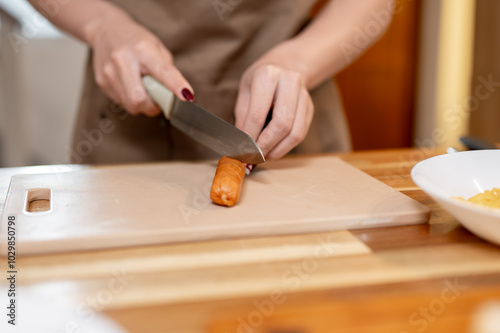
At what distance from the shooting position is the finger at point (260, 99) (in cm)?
94

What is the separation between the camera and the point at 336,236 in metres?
0.68

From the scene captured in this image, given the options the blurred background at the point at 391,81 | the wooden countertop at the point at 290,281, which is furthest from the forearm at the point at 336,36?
the blurred background at the point at 391,81

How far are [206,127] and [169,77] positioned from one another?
13 cm

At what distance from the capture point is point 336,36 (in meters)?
1.13

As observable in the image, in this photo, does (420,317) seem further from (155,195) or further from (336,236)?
(155,195)

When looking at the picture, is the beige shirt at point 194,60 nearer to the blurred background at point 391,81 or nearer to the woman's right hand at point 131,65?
the woman's right hand at point 131,65

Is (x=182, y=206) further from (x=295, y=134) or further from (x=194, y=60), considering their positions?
(x=194, y=60)

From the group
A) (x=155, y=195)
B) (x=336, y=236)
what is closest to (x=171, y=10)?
(x=155, y=195)

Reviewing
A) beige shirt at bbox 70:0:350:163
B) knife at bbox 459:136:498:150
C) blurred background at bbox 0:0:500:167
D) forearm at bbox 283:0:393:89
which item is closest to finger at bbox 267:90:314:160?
forearm at bbox 283:0:393:89

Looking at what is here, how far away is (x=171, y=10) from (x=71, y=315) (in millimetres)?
870

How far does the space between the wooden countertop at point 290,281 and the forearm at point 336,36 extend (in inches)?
20.8

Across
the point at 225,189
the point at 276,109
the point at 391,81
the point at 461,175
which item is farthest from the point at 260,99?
the point at 391,81

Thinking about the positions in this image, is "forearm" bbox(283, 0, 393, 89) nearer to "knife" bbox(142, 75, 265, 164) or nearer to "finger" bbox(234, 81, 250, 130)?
"finger" bbox(234, 81, 250, 130)

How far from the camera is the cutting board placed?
653 millimetres
